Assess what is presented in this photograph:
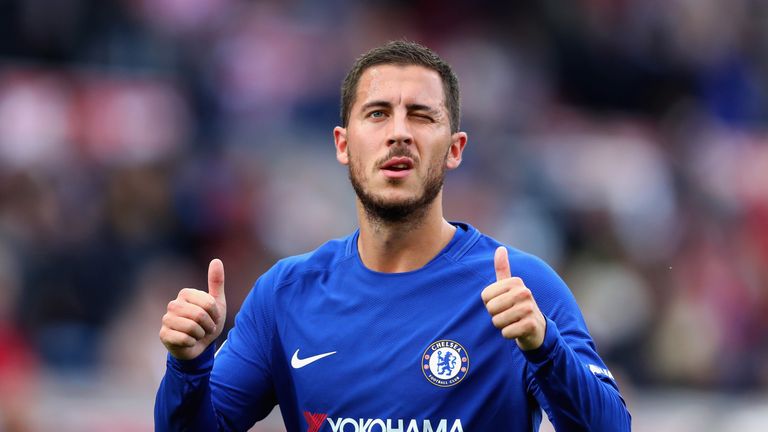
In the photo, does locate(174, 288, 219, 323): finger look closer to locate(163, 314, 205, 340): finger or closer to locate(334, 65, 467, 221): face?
locate(163, 314, 205, 340): finger

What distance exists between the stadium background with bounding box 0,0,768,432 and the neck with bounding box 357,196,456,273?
4.31 m

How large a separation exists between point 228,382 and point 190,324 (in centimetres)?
58

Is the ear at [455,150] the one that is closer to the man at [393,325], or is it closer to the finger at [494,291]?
the man at [393,325]

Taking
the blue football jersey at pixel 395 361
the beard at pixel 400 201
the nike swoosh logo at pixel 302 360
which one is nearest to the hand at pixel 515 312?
the blue football jersey at pixel 395 361

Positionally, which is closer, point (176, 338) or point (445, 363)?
point (176, 338)

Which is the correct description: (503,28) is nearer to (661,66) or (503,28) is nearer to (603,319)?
(661,66)

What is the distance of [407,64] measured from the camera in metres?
5.18

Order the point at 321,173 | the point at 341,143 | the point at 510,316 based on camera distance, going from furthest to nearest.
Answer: the point at 321,173
the point at 341,143
the point at 510,316

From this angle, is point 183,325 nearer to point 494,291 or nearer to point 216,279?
point 216,279

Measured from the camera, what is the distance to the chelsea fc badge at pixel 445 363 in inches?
190

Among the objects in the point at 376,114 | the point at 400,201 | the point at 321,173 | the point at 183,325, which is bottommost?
the point at 183,325

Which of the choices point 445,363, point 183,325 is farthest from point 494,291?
point 183,325

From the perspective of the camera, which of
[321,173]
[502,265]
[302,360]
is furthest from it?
[321,173]

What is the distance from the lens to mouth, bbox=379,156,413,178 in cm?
499
